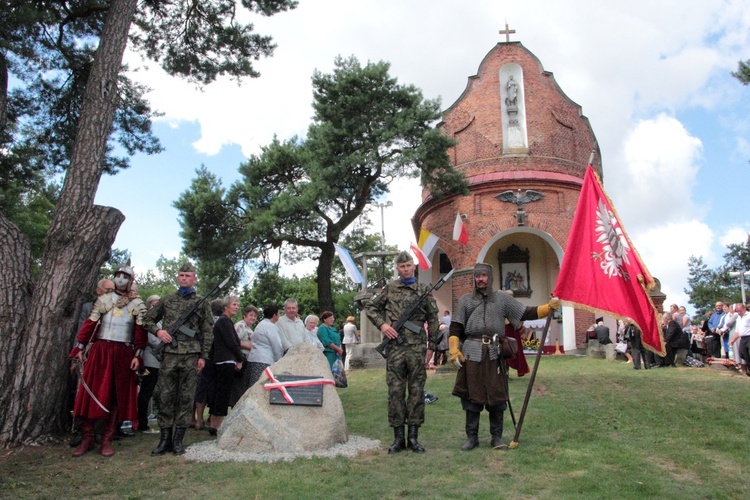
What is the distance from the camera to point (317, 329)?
1069 centimetres

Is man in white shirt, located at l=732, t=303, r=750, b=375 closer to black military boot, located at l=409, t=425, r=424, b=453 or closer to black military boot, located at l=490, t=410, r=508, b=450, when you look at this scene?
black military boot, located at l=490, t=410, r=508, b=450

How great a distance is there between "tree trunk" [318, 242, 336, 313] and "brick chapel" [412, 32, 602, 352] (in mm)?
3905

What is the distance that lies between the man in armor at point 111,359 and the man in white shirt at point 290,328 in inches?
74.1

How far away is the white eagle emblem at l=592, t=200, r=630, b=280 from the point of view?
6.34m

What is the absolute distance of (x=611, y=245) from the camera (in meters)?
6.46

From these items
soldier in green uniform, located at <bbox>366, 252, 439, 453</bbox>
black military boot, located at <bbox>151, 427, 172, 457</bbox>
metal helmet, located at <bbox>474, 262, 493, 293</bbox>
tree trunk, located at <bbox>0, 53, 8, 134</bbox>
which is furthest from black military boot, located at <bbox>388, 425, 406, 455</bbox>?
tree trunk, located at <bbox>0, 53, 8, 134</bbox>

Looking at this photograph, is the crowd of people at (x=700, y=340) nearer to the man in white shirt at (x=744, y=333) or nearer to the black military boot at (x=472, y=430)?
the man in white shirt at (x=744, y=333)

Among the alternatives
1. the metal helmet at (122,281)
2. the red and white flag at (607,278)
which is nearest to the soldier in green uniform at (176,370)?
the metal helmet at (122,281)

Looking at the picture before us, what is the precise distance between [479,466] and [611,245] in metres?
2.87

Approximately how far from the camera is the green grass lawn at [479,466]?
452cm

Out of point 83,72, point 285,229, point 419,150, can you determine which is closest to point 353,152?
point 419,150

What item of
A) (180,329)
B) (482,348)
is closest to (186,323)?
(180,329)

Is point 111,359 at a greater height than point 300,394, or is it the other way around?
point 111,359

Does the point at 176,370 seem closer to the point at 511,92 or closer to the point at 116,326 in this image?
the point at 116,326
